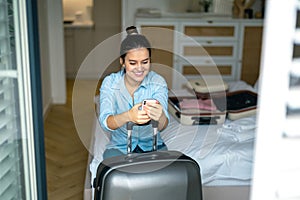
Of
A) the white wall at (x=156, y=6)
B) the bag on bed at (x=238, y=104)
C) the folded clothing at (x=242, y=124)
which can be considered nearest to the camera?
the folded clothing at (x=242, y=124)

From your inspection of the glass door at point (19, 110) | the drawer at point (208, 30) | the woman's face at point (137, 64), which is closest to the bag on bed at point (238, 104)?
the woman's face at point (137, 64)

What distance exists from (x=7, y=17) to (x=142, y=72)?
604 mm

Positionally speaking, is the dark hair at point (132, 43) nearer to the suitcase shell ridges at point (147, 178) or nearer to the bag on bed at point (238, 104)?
the suitcase shell ridges at point (147, 178)

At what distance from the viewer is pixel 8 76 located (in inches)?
51.2

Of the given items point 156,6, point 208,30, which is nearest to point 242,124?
point 208,30

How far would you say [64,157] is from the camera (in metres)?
2.96

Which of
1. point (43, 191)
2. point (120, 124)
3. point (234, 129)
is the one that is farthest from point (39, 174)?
point (234, 129)

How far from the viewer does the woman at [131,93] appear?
1597 mm

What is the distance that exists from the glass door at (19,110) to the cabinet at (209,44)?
2.51 metres

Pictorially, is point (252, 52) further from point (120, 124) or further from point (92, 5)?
point (120, 124)

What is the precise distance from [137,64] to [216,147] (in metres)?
0.73

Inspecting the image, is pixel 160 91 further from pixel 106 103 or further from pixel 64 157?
pixel 64 157

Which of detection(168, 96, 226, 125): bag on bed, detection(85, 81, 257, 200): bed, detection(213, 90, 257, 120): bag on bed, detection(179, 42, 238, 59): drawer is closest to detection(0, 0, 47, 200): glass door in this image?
detection(85, 81, 257, 200): bed

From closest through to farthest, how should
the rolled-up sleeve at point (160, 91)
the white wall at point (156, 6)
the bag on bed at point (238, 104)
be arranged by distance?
the rolled-up sleeve at point (160, 91) < the bag on bed at point (238, 104) < the white wall at point (156, 6)
